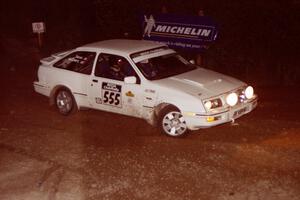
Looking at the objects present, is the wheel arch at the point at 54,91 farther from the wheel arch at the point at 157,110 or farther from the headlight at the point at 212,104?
the headlight at the point at 212,104

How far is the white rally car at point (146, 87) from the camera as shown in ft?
30.1

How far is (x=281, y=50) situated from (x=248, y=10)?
1319 mm

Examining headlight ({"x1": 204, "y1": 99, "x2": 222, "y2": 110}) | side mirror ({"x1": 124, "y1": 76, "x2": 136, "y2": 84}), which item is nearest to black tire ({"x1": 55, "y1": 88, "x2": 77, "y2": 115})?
side mirror ({"x1": 124, "y1": 76, "x2": 136, "y2": 84})

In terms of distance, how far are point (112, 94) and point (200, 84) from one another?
5.78 ft

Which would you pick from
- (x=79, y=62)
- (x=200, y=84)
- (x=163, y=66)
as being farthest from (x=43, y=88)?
(x=200, y=84)

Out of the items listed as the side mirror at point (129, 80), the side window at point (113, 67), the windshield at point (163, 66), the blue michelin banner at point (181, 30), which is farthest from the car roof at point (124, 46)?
the blue michelin banner at point (181, 30)

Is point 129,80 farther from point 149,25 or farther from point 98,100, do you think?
point 149,25

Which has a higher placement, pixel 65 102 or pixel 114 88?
pixel 114 88

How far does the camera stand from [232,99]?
30.5 feet

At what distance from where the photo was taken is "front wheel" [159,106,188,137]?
9398 millimetres

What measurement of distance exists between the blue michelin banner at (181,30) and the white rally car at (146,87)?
3159 mm

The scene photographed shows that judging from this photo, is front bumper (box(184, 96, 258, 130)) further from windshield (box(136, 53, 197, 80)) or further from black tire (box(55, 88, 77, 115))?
black tire (box(55, 88, 77, 115))

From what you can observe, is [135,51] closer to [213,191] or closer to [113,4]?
[213,191]

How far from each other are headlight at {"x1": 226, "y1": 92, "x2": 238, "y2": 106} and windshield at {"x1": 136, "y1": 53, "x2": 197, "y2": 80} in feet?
→ 4.14
